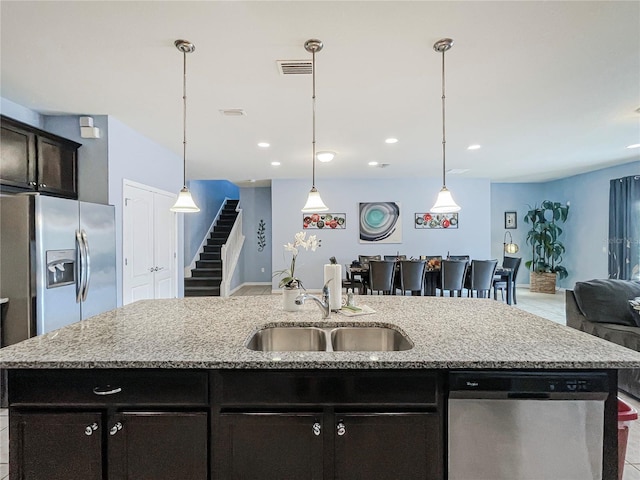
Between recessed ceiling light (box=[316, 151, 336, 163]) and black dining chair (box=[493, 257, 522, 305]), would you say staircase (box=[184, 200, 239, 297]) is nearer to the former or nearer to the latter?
recessed ceiling light (box=[316, 151, 336, 163])

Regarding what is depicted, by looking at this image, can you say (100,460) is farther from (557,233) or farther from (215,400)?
(557,233)

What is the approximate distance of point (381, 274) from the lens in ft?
17.5

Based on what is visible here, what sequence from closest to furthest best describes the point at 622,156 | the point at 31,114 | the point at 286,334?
the point at 286,334 < the point at 31,114 < the point at 622,156

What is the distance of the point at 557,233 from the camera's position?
7758 millimetres

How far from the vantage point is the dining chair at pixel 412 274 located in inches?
208

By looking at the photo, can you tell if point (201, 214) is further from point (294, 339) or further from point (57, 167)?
point (294, 339)

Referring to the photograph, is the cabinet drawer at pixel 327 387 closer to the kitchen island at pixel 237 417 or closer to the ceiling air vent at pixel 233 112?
the kitchen island at pixel 237 417

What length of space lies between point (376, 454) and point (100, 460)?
1114mm

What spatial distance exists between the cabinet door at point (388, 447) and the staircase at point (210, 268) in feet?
19.7

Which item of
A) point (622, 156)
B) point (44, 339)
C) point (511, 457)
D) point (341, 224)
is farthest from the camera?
point (341, 224)

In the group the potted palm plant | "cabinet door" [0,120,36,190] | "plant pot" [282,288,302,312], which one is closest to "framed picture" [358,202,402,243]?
the potted palm plant

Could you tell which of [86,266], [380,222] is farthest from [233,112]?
[380,222]

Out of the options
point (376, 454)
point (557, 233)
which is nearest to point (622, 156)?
point (557, 233)

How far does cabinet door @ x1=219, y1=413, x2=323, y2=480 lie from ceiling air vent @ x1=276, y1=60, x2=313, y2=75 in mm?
2325
